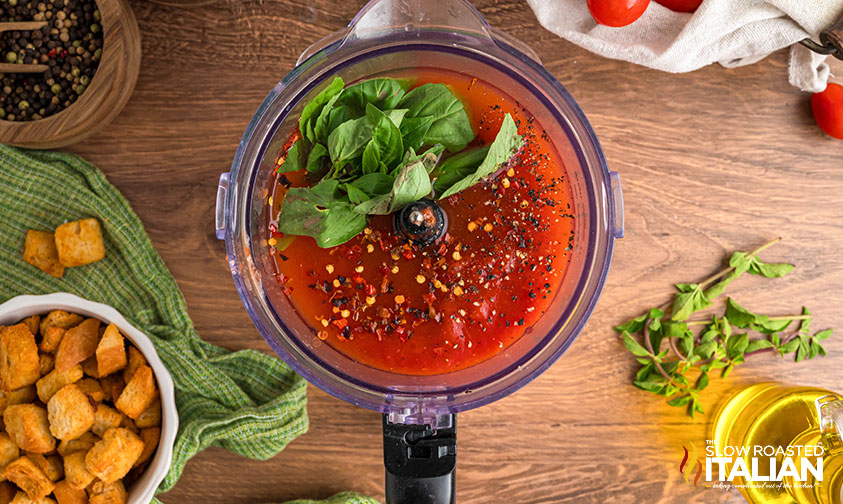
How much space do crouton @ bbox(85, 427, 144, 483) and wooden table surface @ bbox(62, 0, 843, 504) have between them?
7.5 inches

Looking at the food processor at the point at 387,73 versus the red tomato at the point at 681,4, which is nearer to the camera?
the food processor at the point at 387,73

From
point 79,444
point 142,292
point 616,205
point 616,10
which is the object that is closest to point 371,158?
point 616,205

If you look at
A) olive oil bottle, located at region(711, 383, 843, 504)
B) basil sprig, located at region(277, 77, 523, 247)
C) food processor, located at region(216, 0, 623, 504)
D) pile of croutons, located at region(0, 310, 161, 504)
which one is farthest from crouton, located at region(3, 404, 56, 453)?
olive oil bottle, located at region(711, 383, 843, 504)

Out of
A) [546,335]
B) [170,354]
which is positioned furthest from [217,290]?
[546,335]

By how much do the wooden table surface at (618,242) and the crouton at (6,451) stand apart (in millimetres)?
280

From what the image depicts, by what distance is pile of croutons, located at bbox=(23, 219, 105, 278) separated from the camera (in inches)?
42.6

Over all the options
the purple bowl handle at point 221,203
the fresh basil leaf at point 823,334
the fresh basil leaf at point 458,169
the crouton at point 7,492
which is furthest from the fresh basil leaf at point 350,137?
the fresh basil leaf at point 823,334

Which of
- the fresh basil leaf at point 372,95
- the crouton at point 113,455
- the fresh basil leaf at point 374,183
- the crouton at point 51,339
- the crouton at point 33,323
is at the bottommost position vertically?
the crouton at point 113,455

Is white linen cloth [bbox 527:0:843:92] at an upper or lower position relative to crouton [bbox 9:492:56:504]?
upper

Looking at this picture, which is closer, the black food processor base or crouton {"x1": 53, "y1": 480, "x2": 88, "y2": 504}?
the black food processor base

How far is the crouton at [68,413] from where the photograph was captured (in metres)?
0.99

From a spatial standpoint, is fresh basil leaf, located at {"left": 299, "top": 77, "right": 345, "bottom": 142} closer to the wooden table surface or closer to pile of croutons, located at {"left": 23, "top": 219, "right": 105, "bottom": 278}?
the wooden table surface

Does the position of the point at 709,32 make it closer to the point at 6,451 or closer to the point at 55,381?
the point at 55,381

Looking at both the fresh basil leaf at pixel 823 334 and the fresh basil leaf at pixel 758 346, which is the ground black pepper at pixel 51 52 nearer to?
the fresh basil leaf at pixel 758 346
